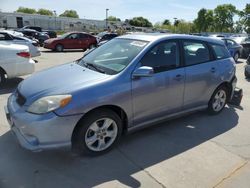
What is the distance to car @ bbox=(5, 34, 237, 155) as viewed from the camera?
3.32 m

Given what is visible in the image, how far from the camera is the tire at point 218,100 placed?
17.7 feet

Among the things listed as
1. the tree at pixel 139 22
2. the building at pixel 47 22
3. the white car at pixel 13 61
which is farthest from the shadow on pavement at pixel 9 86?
the tree at pixel 139 22

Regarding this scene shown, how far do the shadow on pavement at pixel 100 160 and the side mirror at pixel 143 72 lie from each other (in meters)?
1.08

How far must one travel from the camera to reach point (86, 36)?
21391mm

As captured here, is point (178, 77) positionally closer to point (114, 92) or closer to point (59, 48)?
point (114, 92)

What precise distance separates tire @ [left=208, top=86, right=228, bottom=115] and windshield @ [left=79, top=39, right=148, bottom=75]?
1.98 m

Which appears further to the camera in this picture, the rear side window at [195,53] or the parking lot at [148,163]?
the rear side window at [195,53]

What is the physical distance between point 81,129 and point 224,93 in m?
3.36

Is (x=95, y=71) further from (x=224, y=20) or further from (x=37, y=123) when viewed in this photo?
(x=224, y=20)

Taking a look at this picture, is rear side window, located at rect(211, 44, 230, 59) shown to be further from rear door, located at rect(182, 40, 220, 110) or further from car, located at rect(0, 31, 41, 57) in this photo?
car, located at rect(0, 31, 41, 57)

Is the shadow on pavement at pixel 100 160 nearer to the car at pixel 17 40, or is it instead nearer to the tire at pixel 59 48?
the car at pixel 17 40

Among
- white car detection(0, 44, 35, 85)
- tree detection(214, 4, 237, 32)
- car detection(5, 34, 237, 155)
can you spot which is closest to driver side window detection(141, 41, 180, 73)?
car detection(5, 34, 237, 155)

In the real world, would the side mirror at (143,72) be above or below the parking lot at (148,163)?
→ above

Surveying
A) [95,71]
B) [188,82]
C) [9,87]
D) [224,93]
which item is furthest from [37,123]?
[9,87]
